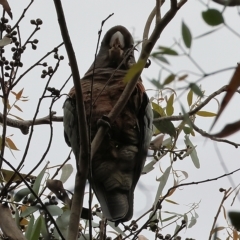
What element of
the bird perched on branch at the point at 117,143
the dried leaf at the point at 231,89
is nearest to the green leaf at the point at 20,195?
the bird perched on branch at the point at 117,143

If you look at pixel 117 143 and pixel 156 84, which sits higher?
pixel 117 143

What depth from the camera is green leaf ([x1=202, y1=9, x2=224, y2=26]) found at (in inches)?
25.0

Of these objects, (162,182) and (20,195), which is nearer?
(20,195)

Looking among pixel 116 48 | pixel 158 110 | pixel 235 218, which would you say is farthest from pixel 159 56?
pixel 116 48

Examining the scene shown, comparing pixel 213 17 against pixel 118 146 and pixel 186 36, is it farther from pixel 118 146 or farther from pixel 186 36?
pixel 118 146

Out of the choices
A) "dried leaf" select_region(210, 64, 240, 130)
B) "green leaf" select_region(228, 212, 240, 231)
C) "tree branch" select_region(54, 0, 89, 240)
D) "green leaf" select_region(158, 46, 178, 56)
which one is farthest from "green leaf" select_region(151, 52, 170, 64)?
"tree branch" select_region(54, 0, 89, 240)

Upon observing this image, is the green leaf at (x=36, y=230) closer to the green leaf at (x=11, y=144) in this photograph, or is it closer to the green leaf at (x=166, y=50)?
the green leaf at (x=11, y=144)

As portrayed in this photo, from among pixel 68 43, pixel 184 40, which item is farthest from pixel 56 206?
pixel 184 40

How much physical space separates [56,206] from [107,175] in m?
0.41

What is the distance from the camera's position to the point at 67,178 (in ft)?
6.48

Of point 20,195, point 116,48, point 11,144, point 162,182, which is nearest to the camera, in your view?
point 20,195

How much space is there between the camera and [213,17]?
2.11 ft

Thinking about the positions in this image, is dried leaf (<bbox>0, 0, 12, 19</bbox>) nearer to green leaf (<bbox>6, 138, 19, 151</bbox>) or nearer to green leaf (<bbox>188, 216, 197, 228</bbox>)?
green leaf (<bbox>6, 138, 19, 151</bbox>)

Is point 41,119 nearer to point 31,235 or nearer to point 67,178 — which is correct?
point 67,178
